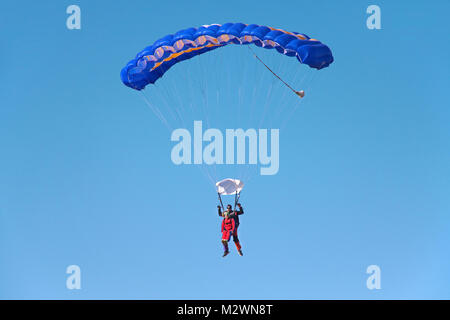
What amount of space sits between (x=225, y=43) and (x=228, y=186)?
3790mm

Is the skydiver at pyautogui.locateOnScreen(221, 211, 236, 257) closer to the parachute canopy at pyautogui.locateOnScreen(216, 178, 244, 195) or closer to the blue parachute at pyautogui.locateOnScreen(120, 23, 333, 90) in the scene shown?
the parachute canopy at pyautogui.locateOnScreen(216, 178, 244, 195)

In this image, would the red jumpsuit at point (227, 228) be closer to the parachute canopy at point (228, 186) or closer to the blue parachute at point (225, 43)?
the parachute canopy at point (228, 186)

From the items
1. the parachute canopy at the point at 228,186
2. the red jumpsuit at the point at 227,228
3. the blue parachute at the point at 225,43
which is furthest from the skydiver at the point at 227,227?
the blue parachute at the point at 225,43

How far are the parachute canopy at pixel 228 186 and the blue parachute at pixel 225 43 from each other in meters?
3.54

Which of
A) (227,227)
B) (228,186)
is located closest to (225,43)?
(228,186)

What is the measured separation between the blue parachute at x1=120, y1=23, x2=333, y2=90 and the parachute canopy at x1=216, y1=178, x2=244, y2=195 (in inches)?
140

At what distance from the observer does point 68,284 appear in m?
26.9

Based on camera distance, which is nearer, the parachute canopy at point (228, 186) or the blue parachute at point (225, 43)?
the blue parachute at point (225, 43)

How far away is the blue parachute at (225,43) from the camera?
2050 cm

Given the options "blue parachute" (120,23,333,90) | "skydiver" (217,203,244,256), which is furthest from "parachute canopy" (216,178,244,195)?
"blue parachute" (120,23,333,90)

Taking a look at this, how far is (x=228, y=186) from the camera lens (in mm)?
21906

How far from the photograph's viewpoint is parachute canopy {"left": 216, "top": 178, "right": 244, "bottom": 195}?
21859 millimetres
